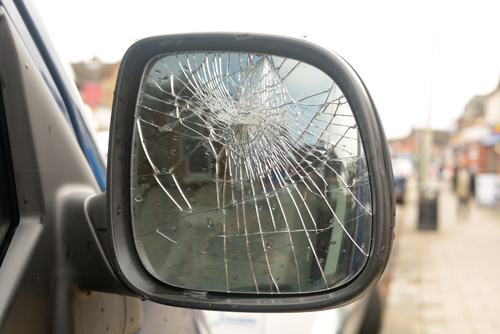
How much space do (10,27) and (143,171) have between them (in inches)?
16.9

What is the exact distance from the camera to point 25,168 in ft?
2.87

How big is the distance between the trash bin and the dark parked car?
1067 centimetres

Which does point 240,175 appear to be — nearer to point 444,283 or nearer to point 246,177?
point 246,177

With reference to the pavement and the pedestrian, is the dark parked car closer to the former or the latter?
the pavement

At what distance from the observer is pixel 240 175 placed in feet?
3.03

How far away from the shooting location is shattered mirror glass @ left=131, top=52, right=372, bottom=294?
867 millimetres

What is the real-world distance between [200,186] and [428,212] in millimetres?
10896

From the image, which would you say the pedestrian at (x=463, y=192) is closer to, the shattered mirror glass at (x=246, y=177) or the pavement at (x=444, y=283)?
the pavement at (x=444, y=283)

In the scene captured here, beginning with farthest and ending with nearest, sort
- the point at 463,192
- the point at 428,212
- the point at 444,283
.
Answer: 1. the point at 463,192
2. the point at 428,212
3. the point at 444,283

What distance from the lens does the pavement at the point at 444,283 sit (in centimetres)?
462

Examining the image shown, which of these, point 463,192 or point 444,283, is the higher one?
point 463,192

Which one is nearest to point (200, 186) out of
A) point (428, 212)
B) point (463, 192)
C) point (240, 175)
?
point (240, 175)

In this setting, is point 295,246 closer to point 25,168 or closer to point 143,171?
point 143,171

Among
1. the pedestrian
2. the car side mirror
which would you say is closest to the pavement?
the pedestrian
